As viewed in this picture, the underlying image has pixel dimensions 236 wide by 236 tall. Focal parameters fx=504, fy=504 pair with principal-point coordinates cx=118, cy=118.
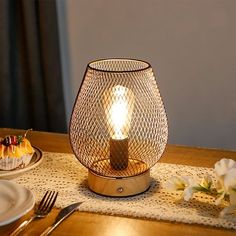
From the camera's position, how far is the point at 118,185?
1108 millimetres

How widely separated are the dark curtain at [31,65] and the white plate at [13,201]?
0.84 metres

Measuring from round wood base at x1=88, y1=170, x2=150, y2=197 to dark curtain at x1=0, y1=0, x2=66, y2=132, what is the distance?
85cm

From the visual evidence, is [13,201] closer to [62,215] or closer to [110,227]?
[62,215]

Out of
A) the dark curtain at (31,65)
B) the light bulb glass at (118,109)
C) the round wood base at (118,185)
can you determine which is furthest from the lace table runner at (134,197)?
the dark curtain at (31,65)

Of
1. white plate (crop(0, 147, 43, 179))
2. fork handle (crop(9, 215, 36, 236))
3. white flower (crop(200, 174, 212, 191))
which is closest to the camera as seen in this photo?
fork handle (crop(9, 215, 36, 236))

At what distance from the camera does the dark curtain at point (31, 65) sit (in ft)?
6.16

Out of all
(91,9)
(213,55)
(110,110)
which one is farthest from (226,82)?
(110,110)

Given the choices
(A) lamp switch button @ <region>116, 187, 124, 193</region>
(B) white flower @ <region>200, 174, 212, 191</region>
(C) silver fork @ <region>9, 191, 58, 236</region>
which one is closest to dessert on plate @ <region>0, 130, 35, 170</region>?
(C) silver fork @ <region>9, 191, 58, 236</region>

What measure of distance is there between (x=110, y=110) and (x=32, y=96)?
0.91 m

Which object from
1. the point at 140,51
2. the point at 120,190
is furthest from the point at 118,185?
the point at 140,51

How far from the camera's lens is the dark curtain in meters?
1.88

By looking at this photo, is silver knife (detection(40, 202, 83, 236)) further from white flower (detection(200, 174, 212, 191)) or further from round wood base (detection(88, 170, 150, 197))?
white flower (detection(200, 174, 212, 191))

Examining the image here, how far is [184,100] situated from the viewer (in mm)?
1934

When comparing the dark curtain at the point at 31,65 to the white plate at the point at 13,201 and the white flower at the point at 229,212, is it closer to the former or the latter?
the white plate at the point at 13,201
